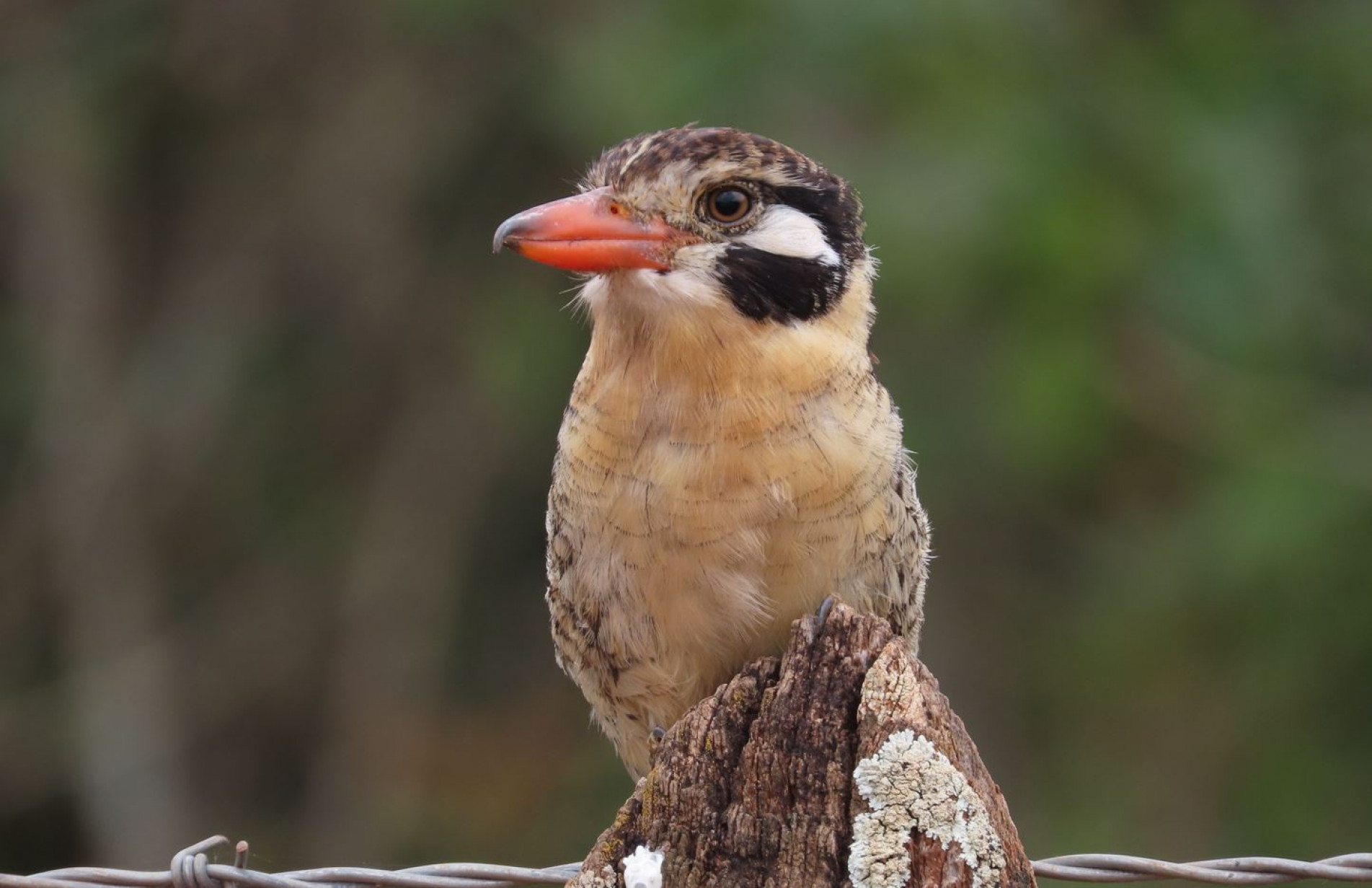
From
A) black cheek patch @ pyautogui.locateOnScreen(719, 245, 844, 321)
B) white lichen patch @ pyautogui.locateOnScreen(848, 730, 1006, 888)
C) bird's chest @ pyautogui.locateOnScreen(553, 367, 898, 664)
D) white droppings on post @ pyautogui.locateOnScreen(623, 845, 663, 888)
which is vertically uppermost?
black cheek patch @ pyautogui.locateOnScreen(719, 245, 844, 321)

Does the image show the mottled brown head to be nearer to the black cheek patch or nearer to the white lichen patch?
the black cheek patch

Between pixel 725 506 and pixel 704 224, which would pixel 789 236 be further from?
pixel 725 506

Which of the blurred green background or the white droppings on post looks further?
the blurred green background

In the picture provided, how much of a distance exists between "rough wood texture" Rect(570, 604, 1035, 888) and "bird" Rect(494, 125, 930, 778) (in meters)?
0.64

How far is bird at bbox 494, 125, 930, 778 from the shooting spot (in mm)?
3352

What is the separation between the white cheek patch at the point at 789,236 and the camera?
3535 mm

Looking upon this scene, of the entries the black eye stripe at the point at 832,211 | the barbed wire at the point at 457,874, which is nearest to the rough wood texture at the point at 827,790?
the barbed wire at the point at 457,874

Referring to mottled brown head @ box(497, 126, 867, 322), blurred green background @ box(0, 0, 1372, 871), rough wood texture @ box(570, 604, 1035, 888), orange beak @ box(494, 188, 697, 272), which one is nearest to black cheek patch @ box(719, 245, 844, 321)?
mottled brown head @ box(497, 126, 867, 322)

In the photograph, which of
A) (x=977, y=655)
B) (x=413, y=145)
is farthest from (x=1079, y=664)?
(x=413, y=145)

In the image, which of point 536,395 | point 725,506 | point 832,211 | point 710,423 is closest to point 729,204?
point 832,211

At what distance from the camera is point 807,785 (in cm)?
262

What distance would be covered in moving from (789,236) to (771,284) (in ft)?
0.46

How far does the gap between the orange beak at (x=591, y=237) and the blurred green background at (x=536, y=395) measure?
2.68 metres

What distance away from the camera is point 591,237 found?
134 inches
